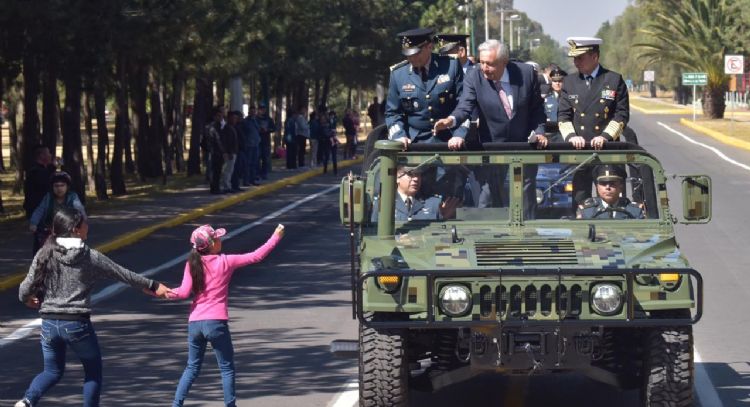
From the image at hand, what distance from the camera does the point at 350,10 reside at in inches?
2263

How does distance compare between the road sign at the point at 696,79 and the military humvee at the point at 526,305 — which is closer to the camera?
the military humvee at the point at 526,305

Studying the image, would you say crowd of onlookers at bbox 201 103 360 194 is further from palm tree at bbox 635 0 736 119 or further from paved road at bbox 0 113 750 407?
palm tree at bbox 635 0 736 119

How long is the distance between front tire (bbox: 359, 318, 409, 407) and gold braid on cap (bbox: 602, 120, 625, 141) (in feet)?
9.10


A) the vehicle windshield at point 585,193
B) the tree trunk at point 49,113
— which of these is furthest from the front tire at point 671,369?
the tree trunk at point 49,113

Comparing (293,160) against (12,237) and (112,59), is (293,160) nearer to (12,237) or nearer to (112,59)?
(112,59)

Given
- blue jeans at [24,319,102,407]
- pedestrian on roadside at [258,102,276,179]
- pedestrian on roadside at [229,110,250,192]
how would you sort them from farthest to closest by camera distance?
pedestrian on roadside at [258,102,276,179] → pedestrian on roadside at [229,110,250,192] → blue jeans at [24,319,102,407]

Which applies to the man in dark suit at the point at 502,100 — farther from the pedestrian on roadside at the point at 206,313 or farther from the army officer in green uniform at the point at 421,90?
the pedestrian on roadside at the point at 206,313

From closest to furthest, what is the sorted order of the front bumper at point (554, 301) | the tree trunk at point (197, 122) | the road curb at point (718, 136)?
the front bumper at point (554, 301)
the tree trunk at point (197, 122)
the road curb at point (718, 136)

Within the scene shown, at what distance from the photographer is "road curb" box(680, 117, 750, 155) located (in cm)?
5162

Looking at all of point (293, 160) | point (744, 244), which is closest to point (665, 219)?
point (744, 244)

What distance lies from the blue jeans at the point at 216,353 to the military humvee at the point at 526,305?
36.2 inches

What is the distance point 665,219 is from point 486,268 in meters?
1.77

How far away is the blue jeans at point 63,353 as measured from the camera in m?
9.20

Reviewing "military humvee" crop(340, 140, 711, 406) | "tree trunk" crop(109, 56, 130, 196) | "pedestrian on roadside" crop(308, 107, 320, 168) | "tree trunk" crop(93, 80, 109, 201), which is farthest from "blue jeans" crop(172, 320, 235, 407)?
"pedestrian on roadside" crop(308, 107, 320, 168)
